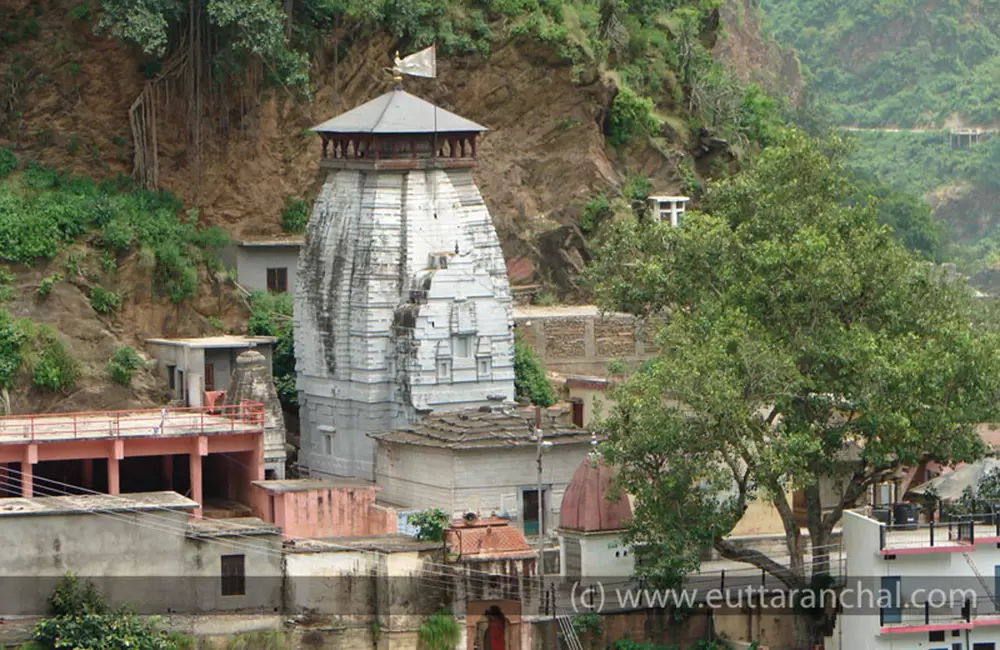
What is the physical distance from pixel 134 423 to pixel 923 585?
61.9 ft

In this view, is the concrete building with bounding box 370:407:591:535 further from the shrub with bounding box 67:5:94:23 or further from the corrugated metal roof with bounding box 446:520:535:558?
the shrub with bounding box 67:5:94:23

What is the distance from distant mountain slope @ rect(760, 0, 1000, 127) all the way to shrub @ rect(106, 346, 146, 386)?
83920 millimetres

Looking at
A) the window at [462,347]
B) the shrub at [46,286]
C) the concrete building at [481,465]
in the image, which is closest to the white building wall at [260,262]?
the shrub at [46,286]

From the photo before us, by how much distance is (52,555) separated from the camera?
5278 centimetres

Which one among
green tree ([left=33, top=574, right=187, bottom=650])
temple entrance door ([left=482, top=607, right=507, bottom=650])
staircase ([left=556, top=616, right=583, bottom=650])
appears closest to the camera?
green tree ([left=33, top=574, right=187, bottom=650])

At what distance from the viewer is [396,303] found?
6328cm

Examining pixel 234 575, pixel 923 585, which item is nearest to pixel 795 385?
pixel 923 585

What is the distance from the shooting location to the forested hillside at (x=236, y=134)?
2611 inches

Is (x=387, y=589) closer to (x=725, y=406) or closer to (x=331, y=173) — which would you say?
(x=725, y=406)

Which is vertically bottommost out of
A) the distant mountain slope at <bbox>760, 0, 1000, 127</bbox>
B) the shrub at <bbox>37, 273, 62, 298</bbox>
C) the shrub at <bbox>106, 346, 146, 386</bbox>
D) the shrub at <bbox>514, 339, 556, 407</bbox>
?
the shrub at <bbox>514, 339, 556, 407</bbox>

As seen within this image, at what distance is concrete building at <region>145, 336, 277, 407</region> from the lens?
65.9 meters

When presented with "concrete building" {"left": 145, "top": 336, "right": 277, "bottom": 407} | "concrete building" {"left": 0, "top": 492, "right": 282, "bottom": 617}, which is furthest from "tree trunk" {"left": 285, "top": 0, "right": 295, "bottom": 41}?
"concrete building" {"left": 0, "top": 492, "right": 282, "bottom": 617}

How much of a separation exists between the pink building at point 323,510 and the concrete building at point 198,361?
21.5ft

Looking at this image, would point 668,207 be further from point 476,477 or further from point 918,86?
point 918,86
